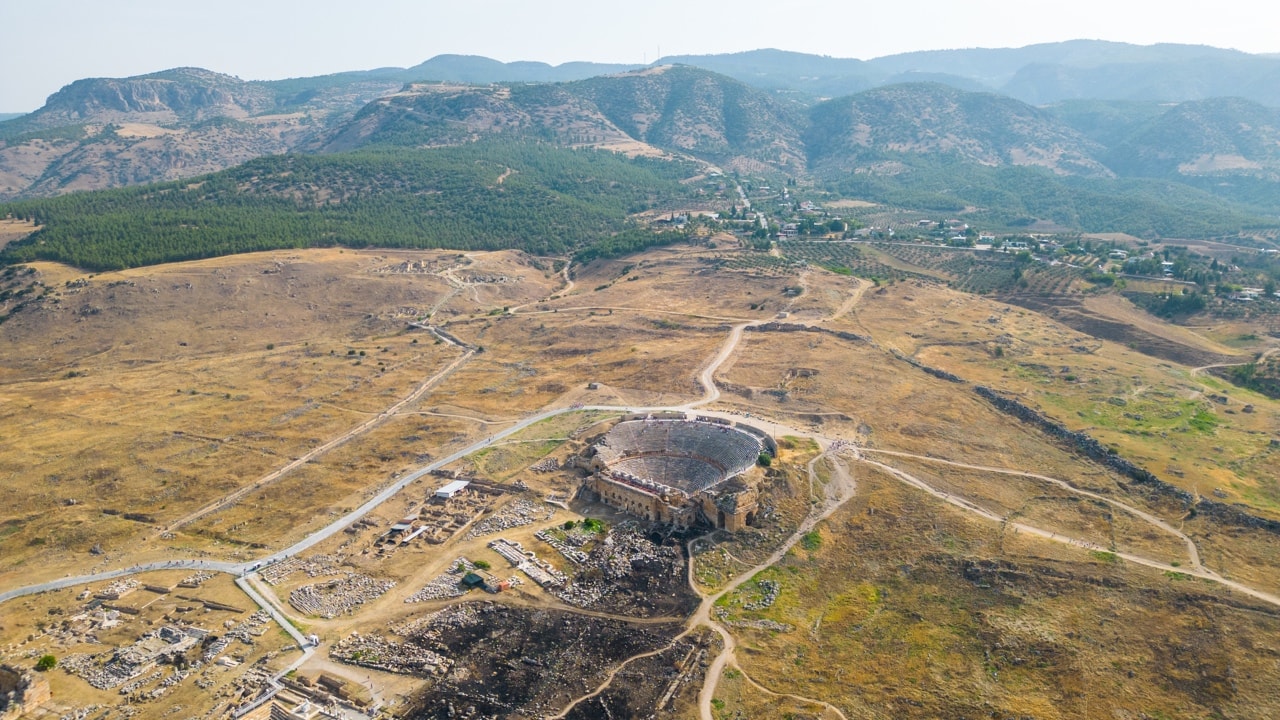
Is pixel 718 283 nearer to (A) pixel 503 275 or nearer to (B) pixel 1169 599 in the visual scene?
(A) pixel 503 275

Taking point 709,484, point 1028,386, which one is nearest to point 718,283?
point 1028,386

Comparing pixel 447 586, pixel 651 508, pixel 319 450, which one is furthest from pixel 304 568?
pixel 651 508

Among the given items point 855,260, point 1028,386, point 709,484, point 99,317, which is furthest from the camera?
point 855,260

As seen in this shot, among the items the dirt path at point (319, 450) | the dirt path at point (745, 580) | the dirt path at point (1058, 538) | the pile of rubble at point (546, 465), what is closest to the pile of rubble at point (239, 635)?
the dirt path at point (319, 450)

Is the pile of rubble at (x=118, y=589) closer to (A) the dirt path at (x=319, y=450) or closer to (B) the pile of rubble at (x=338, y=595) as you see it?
(A) the dirt path at (x=319, y=450)

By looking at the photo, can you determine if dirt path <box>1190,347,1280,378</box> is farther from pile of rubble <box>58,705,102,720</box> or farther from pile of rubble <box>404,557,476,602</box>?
pile of rubble <box>58,705,102,720</box>

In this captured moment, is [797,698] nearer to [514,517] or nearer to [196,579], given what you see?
[514,517]
